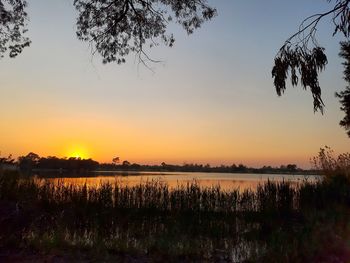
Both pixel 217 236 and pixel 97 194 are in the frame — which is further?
pixel 97 194

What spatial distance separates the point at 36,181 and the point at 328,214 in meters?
9.90

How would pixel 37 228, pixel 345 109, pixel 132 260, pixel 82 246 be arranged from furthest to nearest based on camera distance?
pixel 345 109 → pixel 37 228 → pixel 82 246 → pixel 132 260

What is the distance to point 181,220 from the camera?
44.7 feet

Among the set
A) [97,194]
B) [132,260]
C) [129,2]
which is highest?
[129,2]

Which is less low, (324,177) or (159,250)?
(324,177)

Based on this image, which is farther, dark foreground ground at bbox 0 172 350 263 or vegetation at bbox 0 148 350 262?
vegetation at bbox 0 148 350 262

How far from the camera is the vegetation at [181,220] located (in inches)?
330

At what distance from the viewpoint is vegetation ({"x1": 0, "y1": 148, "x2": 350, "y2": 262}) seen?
27.5 ft

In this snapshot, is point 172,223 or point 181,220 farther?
point 181,220

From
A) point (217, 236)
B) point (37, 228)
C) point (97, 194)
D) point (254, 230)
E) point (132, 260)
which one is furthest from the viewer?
point (97, 194)

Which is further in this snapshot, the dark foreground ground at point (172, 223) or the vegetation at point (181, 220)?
the vegetation at point (181, 220)

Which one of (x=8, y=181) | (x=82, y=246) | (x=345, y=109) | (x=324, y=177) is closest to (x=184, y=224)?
(x=82, y=246)

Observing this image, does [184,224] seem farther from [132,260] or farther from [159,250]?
[132,260]

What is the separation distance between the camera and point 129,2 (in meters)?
12.1
